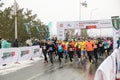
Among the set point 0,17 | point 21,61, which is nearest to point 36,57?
point 21,61

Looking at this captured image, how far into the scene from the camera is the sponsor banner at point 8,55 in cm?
1931

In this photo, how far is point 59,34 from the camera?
139 feet

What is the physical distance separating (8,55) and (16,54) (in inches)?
72.7

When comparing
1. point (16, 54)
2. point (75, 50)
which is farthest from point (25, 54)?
point (75, 50)

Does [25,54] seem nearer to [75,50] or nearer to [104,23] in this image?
[75,50]

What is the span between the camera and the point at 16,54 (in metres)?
22.3

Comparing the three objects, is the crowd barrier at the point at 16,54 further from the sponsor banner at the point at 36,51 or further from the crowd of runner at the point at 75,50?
the crowd of runner at the point at 75,50

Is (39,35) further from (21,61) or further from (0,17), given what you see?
(21,61)

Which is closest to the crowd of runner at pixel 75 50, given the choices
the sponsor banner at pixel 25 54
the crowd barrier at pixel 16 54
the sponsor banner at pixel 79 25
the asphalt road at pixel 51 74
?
the sponsor banner at pixel 25 54

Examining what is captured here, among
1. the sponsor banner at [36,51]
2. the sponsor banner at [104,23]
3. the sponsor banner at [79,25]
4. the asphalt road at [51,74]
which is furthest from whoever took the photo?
the sponsor banner at [79,25]

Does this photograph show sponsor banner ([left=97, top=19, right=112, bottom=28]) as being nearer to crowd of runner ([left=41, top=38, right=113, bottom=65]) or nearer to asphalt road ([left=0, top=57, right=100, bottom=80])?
crowd of runner ([left=41, top=38, right=113, bottom=65])

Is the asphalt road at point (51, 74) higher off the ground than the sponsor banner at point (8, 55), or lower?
lower

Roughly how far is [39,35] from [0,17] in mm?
20049

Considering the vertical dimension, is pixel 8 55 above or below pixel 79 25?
below
